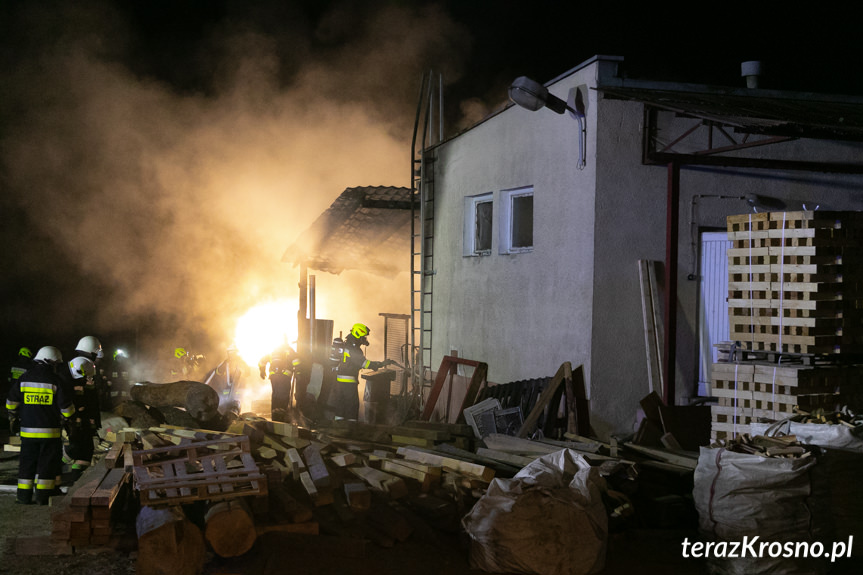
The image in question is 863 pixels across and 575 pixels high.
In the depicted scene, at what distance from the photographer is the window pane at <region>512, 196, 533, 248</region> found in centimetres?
1056

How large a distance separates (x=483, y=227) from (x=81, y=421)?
6.54 m

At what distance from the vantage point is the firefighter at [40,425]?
759cm

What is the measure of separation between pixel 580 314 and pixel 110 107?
63.0 feet

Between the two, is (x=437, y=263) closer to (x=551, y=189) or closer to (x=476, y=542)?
(x=551, y=189)

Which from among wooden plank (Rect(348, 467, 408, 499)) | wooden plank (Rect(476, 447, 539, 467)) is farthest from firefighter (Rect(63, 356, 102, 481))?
wooden plank (Rect(476, 447, 539, 467))

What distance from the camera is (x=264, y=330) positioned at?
21.0 meters

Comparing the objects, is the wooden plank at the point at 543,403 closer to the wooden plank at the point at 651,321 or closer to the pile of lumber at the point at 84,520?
the wooden plank at the point at 651,321

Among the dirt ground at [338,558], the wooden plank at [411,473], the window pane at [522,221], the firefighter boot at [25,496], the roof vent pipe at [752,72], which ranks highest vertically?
the roof vent pipe at [752,72]

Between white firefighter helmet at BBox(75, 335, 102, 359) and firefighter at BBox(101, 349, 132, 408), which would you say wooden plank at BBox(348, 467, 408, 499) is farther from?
firefighter at BBox(101, 349, 132, 408)

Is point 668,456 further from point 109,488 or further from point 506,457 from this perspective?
point 109,488

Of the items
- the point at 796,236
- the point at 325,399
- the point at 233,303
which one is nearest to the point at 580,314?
the point at 796,236

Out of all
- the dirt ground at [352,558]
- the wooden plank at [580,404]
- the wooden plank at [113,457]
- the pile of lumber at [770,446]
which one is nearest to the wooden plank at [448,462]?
the dirt ground at [352,558]

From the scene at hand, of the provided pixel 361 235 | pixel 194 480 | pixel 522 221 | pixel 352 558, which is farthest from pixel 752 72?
pixel 194 480

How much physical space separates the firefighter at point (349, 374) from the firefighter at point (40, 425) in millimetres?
4461
